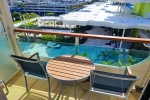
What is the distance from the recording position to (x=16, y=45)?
218 centimetres

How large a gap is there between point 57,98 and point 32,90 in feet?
1.68

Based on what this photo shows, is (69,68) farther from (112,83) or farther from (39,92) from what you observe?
(39,92)

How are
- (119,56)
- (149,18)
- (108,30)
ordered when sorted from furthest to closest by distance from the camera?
(108,30) < (149,18) < (119,56)

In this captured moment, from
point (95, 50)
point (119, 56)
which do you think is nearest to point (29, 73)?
point (95, 50)

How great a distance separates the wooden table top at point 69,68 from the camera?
4.39 feet

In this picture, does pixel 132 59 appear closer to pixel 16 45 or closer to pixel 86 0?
pixel 16 45

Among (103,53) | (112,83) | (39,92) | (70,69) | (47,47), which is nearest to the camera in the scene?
(112,83)

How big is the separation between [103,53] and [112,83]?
0.84 m

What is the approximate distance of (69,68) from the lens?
1491 mm

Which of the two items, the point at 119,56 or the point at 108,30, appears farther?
the point at 108,30

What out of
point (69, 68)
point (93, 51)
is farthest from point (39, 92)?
point (93, 51)

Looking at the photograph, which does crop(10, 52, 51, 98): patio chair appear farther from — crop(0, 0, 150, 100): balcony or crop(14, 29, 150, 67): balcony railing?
crop(14, 29, 150, 67): balcony railing

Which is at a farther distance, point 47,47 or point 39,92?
point 47,47

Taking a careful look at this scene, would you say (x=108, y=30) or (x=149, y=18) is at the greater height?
(x=149, y=18)
